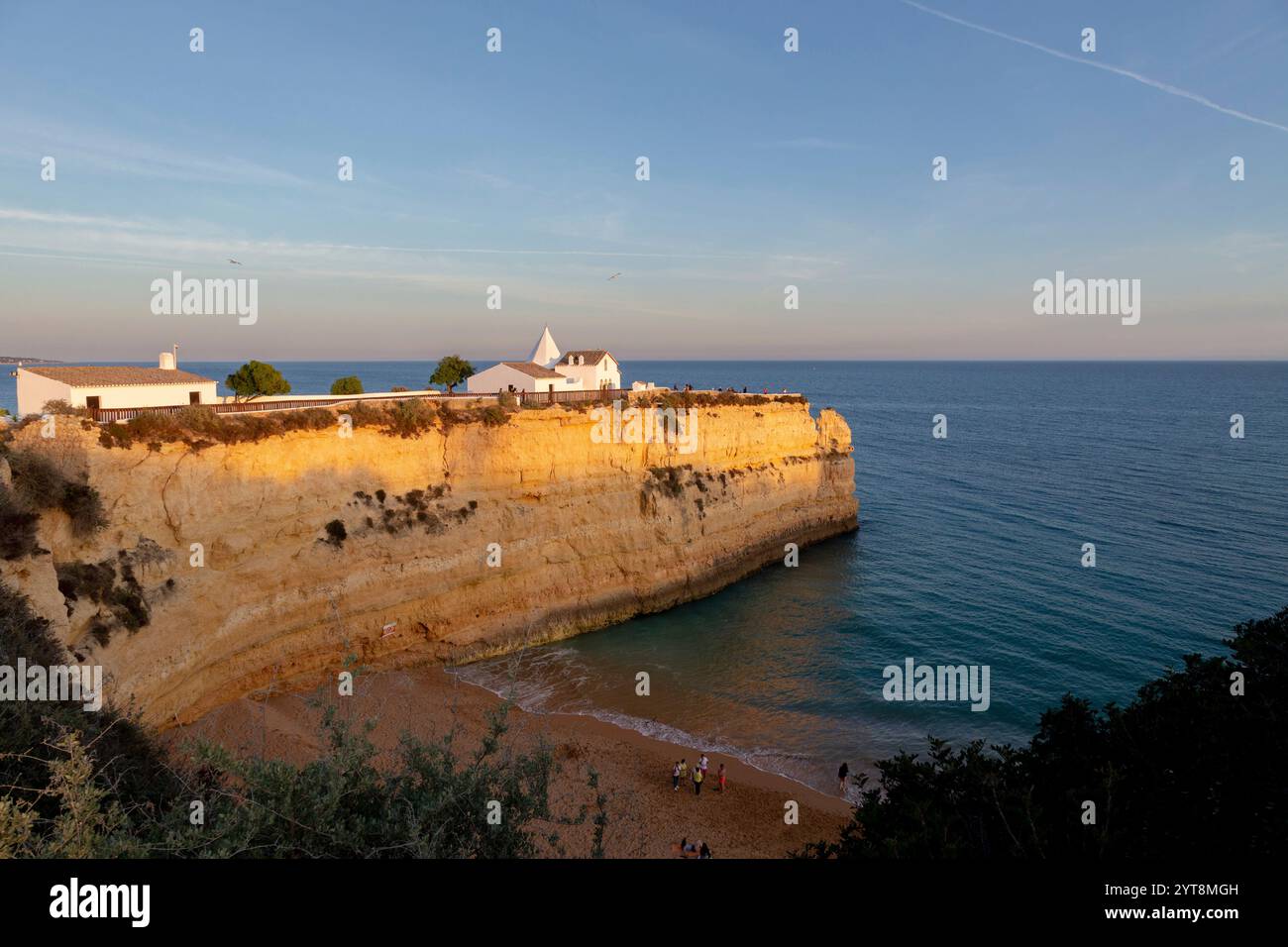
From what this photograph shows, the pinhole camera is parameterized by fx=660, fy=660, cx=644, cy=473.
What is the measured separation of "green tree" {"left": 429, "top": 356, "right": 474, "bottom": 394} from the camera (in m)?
41.3

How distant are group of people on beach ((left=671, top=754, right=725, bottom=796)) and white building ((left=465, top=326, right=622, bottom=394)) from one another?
24.2 metres

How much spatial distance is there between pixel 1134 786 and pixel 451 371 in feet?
129

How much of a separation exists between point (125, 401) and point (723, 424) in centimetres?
2913

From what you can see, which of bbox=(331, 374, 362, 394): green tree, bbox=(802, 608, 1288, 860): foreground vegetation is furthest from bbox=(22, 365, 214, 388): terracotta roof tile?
bbox=(802, 608, 1288, 860): foreground vegetation

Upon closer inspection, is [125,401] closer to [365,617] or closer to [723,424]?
[365,617]

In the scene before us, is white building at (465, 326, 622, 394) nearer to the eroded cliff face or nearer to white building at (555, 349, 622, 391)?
white building at (555, 349, 622, 391)

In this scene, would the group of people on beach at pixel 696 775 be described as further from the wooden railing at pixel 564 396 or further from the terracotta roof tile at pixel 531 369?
the terracotta roof tile at pixel 531 369

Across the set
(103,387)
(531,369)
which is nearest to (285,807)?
(103,387)

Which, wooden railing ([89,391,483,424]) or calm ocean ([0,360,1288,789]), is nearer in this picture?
wooden railing ([89,391,483,424])

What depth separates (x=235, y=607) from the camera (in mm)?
22656

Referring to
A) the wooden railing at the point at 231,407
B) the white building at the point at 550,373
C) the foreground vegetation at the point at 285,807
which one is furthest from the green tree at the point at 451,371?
the foreground vegetation at the point at 285,807

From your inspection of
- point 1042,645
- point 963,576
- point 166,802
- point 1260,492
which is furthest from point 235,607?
point 1260,492

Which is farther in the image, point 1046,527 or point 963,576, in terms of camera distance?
point 1046,527

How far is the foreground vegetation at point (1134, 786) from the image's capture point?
28.6 ft
